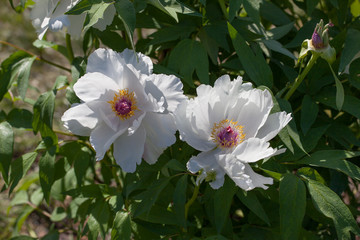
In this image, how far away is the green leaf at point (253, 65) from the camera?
3.34 feet

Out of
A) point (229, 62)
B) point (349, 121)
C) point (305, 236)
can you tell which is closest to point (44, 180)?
point (229, 62)

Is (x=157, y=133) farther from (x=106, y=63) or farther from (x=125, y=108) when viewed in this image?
(x=106, y=63)

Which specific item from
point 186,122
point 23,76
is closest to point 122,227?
point 186,122

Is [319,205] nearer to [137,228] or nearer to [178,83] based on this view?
[178,83]

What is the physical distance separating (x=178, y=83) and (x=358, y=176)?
42 centimetres

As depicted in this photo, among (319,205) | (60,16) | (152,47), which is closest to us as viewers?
(319,205)

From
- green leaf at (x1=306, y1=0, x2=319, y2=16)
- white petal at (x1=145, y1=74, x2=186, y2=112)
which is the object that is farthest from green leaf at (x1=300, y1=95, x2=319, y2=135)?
white petal at (x1=145, y1=74, x2=186, y2=112)

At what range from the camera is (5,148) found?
1.16 m

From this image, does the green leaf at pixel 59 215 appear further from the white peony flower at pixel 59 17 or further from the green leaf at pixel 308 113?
the green leaf at pixel 308 113

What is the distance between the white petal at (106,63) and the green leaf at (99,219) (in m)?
0.38

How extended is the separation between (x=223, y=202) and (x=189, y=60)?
0.36 metres

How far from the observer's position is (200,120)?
0.94m

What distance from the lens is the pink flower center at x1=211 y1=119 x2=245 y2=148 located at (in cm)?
95

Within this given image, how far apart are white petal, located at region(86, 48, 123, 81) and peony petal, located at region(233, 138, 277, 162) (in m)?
0.31
